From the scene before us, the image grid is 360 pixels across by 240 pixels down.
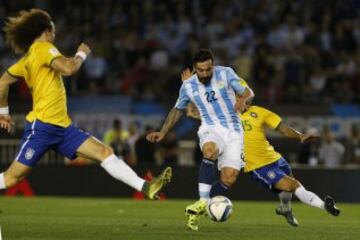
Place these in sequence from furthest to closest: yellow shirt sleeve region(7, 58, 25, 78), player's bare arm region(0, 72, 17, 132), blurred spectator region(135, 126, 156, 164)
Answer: blurred spectator region(135, 126, 156, 164)
player's bare arm region(0, 72, 17, 132)
yellow shirt sleeve region(7, 58, 25, 78)

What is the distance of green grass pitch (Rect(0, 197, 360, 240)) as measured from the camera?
40.0ft

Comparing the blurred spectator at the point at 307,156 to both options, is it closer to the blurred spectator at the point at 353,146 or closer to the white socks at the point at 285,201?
the blurred spectator at the point at 353,146

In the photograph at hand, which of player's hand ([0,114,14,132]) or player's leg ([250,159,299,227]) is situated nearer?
player's hand ([0,114,14,132])

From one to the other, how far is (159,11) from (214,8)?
1.41 m

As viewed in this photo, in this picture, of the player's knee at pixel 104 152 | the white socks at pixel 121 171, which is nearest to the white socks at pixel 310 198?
the white socks at pixel 121 171

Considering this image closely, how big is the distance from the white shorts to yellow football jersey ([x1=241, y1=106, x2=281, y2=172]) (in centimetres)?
169

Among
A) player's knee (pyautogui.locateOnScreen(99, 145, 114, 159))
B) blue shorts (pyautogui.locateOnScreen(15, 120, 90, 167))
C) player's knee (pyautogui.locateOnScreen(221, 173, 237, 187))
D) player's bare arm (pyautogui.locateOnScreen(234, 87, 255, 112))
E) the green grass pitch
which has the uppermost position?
player's bare arm (pyautogui.locateOnScreen(234, 87, 255, 112))

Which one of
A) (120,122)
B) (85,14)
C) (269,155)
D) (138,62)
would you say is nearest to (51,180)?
(120,122)

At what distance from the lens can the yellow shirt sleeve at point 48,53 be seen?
11.7 m

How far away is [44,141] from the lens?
1184 cm

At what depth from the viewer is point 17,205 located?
64.8 feet

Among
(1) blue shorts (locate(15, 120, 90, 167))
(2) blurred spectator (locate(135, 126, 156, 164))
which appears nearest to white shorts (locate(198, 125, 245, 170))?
(1) blue shorts (locate(15, 120, 90, 167))

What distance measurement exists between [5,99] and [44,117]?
65 centimetres

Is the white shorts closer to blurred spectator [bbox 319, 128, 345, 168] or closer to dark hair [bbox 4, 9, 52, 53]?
dark hair [bbox 4, 9, 52, 53]
